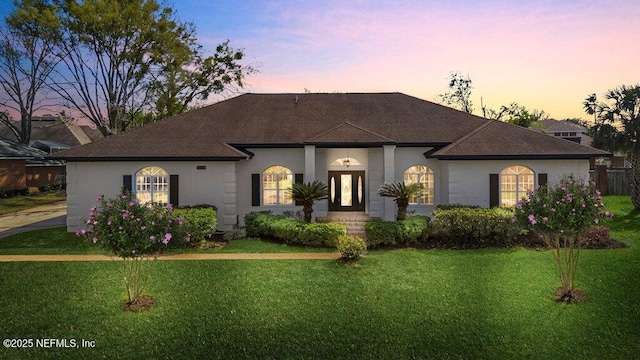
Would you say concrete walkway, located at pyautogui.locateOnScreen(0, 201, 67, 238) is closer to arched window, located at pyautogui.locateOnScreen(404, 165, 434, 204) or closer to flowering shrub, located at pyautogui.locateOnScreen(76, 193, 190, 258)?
flowering shrub, located at pyautogui.locateOnScreen(76, 193, 190, 258)

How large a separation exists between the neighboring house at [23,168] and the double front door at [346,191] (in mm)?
25928

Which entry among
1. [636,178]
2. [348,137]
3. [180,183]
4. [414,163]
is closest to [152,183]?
[180,183]

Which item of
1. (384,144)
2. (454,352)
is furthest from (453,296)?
(384,144)

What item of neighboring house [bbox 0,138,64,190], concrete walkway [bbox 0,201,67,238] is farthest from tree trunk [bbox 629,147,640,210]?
neighboring house [bbox 0,138,64,190]

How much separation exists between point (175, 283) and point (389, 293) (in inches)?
221

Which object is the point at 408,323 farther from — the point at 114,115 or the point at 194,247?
the point at 114,115

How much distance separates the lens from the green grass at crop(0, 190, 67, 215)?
90.7 feet

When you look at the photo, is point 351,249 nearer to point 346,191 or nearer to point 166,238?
point 166,238

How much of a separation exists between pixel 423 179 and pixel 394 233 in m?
5.66

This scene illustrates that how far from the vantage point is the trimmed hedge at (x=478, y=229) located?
14.6 m

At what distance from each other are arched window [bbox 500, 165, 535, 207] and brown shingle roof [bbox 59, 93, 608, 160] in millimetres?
940

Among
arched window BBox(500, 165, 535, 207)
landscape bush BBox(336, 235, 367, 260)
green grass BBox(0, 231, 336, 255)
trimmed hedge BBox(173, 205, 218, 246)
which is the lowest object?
green grass BBox(0, 231, 336, 255)

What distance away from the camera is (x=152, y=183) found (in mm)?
18109

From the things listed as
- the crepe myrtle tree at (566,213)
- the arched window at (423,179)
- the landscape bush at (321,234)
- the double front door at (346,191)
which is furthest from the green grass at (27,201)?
the crepe myrtle tree at (566,213)
